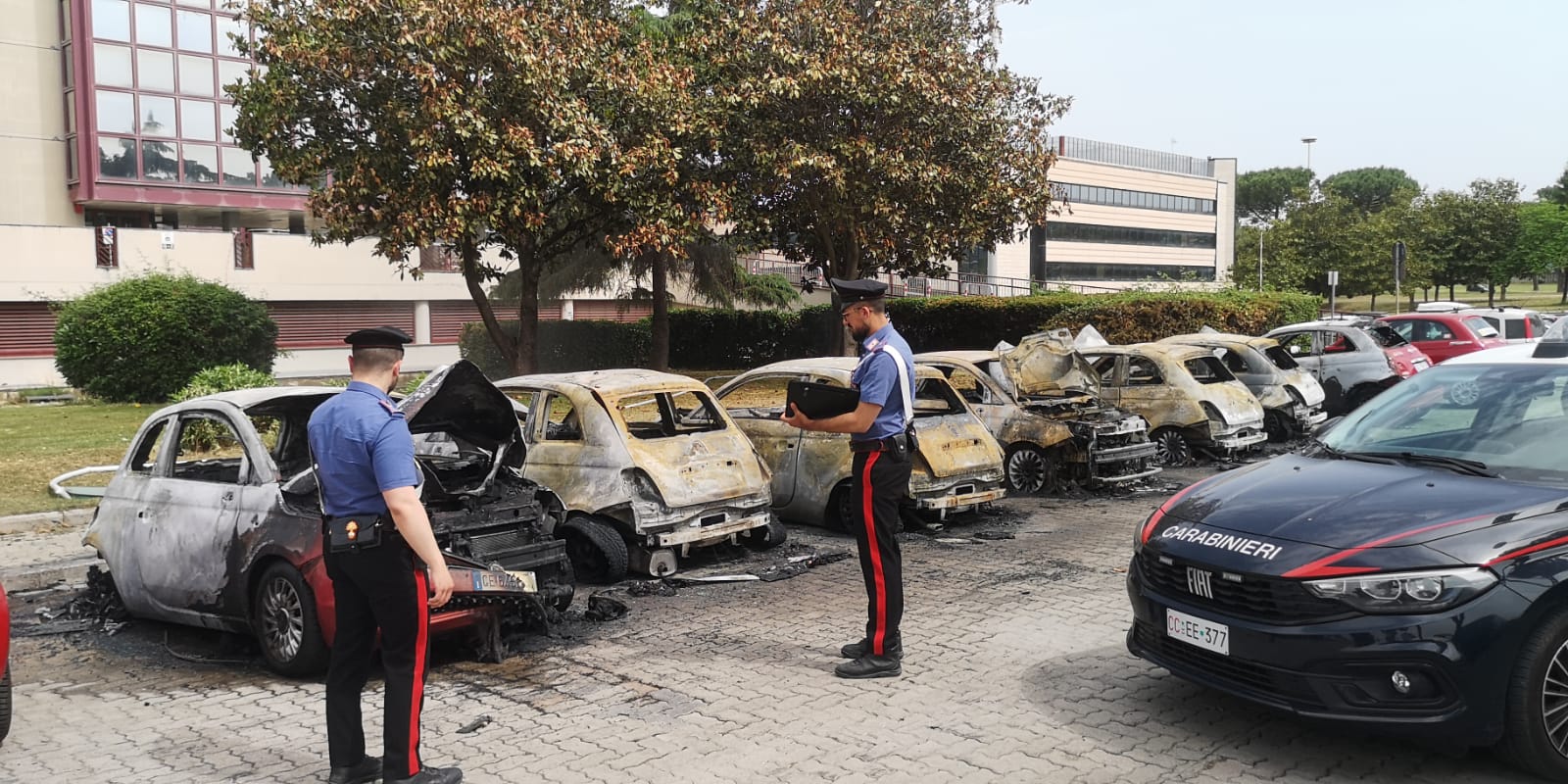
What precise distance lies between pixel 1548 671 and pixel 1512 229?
239ft

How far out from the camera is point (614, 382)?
8.22m

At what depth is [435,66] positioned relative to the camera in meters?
13.5

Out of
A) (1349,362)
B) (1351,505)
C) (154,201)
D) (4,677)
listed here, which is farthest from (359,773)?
(154,201)

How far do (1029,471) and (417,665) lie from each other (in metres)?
8.43

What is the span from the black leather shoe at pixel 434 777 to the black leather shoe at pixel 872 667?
2.07 m

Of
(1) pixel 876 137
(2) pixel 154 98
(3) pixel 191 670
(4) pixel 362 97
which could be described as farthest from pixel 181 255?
(3) pixel 191 670

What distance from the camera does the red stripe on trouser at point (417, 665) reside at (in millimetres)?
4180

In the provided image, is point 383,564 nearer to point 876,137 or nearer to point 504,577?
point 504,577

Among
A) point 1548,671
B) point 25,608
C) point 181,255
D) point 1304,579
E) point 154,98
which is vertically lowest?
point 25,608

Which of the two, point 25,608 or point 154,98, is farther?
point 154,98

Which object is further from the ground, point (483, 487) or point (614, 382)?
point (614, 382)

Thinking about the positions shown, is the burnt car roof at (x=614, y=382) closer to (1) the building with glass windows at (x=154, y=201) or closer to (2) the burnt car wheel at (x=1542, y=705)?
(2) the burnt car wheel at (x=1542, y=705)

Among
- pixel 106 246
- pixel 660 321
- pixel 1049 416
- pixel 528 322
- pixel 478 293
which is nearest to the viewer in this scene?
pixel 1049 416

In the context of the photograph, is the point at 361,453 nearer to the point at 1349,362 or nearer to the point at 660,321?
the point at 1349,362
